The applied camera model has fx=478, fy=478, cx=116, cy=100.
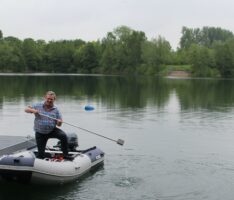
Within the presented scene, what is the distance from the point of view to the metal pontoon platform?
14.6 meters

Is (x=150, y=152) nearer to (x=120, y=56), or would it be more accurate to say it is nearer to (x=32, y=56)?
(x=120, y=56)

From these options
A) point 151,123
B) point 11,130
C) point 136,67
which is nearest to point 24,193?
point 11,130

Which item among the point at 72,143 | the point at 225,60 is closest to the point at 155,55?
the point at 225,60

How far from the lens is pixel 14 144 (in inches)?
599

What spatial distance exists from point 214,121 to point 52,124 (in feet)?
52.1

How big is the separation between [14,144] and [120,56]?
118020 mm

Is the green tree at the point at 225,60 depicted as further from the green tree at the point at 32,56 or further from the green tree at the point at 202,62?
the green tree at the point at 32,56

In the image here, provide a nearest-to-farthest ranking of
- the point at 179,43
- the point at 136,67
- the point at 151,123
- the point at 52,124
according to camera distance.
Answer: the point at 52,124 → the point at 151,123 → the point at 136,67 → the point at 179,43

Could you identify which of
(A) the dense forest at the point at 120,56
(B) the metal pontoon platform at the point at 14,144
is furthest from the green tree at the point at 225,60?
(B) the metal pontoon platform at the point at 14,144

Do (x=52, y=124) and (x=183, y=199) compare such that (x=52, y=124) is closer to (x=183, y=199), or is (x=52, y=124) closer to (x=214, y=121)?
(x=183, y=199)

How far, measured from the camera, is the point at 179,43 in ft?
599

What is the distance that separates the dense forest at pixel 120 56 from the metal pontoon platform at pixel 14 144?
10633 centimetres

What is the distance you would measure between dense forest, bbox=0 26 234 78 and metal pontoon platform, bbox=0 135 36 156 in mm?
106335

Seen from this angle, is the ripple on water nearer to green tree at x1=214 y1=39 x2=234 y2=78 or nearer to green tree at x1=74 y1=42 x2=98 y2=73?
green tree at x1=214 y1=39 x2=234 y2=78
